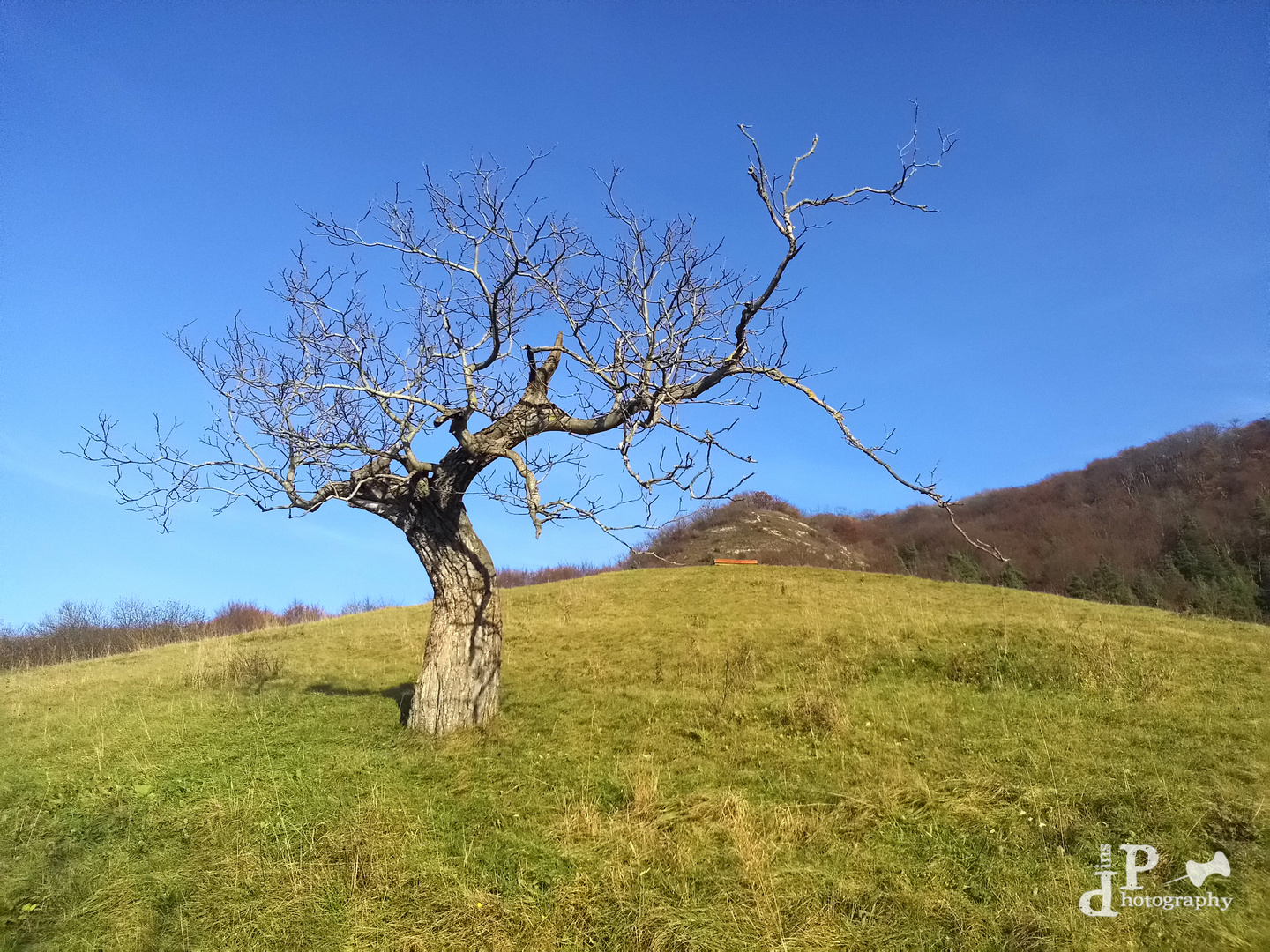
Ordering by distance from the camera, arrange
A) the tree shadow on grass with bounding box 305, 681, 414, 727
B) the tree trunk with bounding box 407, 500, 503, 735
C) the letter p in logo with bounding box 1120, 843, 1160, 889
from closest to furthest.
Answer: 1. the letter p in logo with bounding box 1120, 843, 1160, 889
2. the tree trunk with bounding box 407, 500, 503, 735
3. the tree shadow on grass with bounding box 305, 681, 414, 727

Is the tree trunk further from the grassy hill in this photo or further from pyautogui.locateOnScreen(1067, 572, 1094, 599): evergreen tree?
pyautogui.locateOnScreen(1067, 572, 1094, 599): evergreen tree

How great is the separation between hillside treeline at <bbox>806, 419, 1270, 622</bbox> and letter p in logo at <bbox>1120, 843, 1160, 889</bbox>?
1048 inches

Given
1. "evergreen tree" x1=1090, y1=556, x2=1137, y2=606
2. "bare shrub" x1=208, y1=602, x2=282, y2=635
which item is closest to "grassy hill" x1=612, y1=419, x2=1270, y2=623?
"evergreen tree" x1=1090, y1=556, x2=1137, y2=606

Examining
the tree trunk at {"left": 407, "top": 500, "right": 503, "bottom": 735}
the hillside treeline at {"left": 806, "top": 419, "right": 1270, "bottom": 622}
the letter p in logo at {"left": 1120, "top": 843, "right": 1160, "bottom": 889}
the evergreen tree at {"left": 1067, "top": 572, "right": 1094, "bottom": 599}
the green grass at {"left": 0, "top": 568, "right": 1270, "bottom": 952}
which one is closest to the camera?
the green grass at {"left": 0, "top": 568, "right": 1270, "bottom": 952}

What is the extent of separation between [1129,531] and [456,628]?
48.1 metres

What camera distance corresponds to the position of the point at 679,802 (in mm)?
6914

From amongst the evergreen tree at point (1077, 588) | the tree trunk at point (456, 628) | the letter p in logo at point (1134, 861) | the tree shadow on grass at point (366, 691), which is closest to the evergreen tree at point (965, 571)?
the evergreen tree at point (1077, 588)

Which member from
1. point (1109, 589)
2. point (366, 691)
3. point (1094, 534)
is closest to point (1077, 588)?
point (1109, 589)

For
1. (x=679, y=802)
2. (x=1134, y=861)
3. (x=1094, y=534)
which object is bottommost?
(x=1134, y=861)

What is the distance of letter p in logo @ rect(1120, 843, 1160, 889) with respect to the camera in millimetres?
5453

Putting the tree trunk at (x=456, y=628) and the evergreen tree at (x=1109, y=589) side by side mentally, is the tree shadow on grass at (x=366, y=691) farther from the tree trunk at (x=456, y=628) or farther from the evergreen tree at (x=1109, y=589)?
the evergreen tree at (x=1109, y=589)

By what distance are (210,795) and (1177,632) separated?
651 inches

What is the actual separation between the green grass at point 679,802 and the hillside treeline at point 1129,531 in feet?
75.1

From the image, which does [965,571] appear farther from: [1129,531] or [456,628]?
[456,628]
